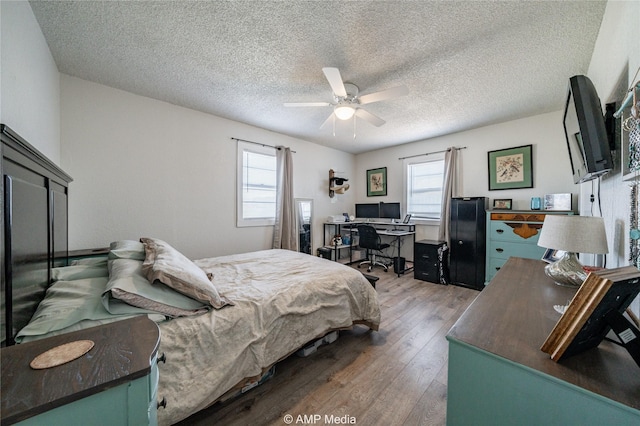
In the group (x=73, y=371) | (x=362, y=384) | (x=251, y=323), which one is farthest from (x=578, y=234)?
(x=73, y=371)

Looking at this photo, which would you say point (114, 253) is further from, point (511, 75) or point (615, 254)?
point (511, 75)

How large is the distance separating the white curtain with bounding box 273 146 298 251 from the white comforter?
1428 mm

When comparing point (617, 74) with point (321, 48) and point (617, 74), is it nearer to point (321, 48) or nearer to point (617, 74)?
point (617, 74)

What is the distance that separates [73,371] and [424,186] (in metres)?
4.79

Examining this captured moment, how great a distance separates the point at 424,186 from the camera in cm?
444

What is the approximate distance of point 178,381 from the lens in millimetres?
1176

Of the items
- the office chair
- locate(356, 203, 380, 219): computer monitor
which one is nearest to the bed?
the office chair

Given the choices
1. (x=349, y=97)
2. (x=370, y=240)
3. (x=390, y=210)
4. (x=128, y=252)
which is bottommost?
(x=370, y=240)

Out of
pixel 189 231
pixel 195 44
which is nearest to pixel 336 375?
pixel 189 231

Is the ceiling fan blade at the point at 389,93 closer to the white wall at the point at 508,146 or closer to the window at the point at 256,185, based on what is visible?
the window at the point at 256,185

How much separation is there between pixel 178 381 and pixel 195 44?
2.34 metres

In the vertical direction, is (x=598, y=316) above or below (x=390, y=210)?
below

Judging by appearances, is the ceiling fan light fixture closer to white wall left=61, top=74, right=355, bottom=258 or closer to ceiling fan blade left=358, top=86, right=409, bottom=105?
ceiling fan blade left=358, top=86, right=409, bottom=105

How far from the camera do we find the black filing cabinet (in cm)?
368
